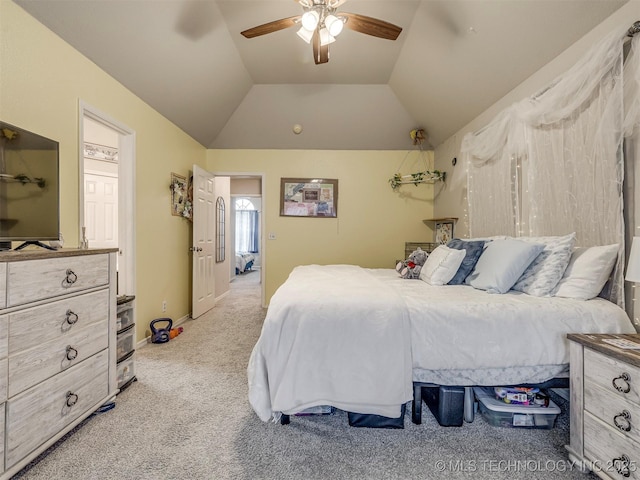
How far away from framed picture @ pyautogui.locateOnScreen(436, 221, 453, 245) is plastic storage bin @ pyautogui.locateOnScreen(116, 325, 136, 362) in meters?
3.54

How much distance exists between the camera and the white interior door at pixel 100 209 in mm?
Answer: 3645

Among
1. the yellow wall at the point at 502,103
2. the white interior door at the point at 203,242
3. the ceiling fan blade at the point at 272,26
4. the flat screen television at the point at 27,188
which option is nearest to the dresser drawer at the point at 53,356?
the flat screen television at the point at 27,188

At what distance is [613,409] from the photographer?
118 cm

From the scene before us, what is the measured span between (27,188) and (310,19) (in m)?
1.89

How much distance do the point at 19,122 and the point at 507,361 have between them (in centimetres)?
301

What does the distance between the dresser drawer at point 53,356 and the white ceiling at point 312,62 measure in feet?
6.37

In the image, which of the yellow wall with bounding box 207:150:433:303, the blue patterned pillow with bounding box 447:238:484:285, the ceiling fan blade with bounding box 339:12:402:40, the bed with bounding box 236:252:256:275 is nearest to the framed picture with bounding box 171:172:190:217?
the yellow wall with bounding box 207:150:433:303

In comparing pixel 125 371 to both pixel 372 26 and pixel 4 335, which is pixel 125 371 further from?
pixel 372 26

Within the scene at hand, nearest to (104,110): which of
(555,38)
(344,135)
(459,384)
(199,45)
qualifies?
(199,45)

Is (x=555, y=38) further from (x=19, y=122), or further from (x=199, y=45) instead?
(x=19, y=122)

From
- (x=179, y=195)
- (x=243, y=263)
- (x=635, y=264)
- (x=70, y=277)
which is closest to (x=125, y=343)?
(x=70, y=277)

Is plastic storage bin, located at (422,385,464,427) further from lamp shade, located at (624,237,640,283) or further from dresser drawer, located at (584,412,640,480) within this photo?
lamp shade, located at (624,237,640,283)

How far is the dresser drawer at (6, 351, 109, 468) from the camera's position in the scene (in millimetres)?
1208

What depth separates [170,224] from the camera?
3414 mm
